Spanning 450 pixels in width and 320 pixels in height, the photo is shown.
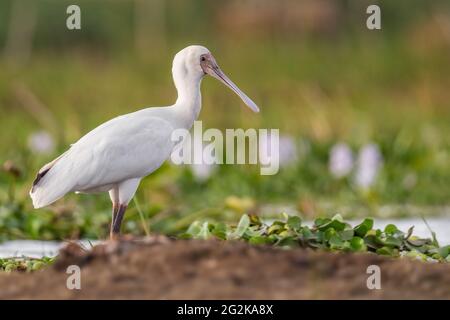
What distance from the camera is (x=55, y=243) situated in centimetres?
835

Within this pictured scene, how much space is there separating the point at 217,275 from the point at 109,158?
188cm

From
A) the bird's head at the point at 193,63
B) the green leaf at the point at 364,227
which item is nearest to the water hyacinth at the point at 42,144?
the bird's head at the point at 193,63

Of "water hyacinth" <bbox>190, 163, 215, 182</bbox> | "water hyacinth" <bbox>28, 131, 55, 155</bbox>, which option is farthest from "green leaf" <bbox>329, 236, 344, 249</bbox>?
"water hyacinth" <bbox>28, 131, 55, 155</bbox>

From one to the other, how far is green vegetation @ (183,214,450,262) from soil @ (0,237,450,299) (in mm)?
921

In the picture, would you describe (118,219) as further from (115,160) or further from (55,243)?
(55,243)

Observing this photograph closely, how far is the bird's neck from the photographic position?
6898 mm

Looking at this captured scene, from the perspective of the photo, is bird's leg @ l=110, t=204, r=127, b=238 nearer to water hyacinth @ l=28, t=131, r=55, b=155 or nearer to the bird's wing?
the bird's wing

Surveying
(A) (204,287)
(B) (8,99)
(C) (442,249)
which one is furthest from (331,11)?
(A) (204,287)

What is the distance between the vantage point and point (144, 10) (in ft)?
71.8

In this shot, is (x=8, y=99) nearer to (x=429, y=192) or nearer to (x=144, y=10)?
(x=144, y=10)

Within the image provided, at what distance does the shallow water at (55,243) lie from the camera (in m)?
7.57

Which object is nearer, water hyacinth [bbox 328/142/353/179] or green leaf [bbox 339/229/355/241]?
green leaf [bbox 339/229/355/241]

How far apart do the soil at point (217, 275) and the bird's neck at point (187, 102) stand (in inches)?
69.9

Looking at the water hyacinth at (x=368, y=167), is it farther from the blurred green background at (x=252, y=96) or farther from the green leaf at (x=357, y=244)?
the green leaf at (x=357, y=244)
